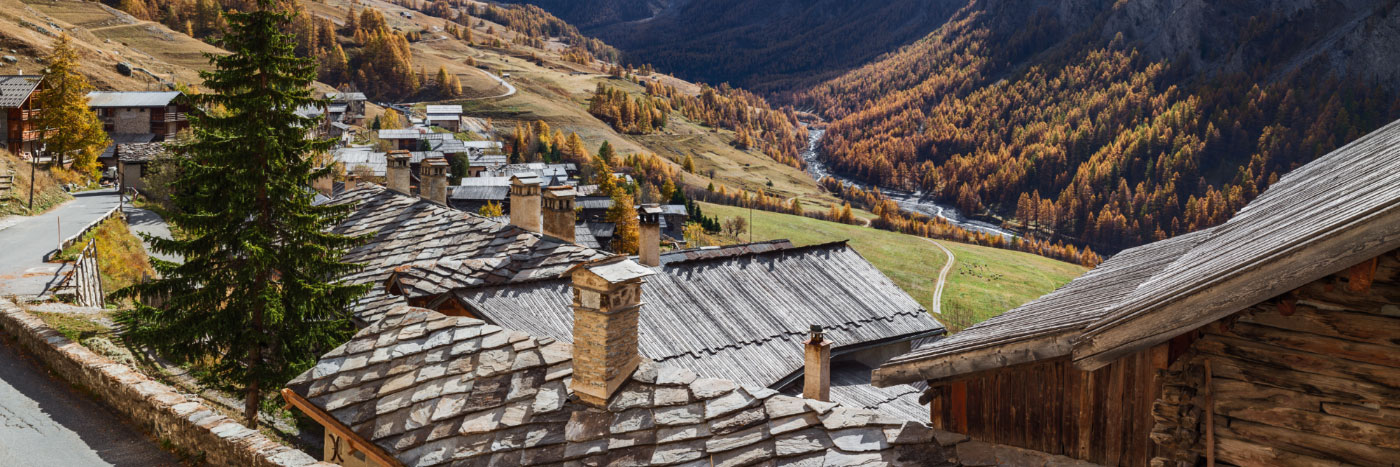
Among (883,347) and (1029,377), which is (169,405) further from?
(883,347)

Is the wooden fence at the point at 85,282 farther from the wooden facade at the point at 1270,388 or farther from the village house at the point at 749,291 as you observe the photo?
the wooden facade at the point at 1270,388

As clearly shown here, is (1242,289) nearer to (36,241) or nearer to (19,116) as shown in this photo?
(36,241)

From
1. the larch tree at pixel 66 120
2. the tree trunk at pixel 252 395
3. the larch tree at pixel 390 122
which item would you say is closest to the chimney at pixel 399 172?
the tree trunk at pixel 252 395

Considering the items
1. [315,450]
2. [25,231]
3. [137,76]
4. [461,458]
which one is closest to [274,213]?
[315,450]

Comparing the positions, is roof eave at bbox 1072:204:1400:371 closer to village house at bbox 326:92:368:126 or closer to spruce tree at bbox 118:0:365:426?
spruce tree at bbox 118:0:365:426

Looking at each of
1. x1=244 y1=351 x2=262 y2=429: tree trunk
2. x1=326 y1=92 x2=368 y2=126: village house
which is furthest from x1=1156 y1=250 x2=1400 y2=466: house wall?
x1=326 y1=92 x2=368 y2=126: village house

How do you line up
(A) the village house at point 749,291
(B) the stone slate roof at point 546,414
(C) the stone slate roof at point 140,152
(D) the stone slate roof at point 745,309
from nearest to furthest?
(B) the stone slate roof at point 546,414
(D) the stone slate roof at point 745,309
(A) the village house at point 749,291
(C) the stone slate roof at point 140,152
